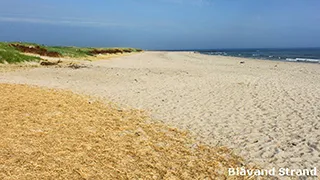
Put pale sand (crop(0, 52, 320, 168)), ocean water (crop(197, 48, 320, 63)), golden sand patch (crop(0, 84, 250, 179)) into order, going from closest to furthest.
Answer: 1. golden sand patch (crop(0, 84, 250, 179))
2. pale sand (crop(0, 52, 320, 168))
3. ocean water (crop(197, 48, 320, 63))

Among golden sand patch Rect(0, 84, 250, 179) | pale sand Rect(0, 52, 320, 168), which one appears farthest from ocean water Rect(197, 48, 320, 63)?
golden sand patch Rect(0, 84, 250, 179)

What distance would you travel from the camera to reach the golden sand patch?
5023 mm

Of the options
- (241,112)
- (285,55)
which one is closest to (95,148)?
(241,112)

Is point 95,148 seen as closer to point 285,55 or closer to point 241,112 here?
point 241,112

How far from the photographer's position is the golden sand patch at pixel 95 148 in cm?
502

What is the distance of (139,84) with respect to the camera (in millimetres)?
15891

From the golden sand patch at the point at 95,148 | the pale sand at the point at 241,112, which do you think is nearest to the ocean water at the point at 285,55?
the pale sand at the point at 241,112

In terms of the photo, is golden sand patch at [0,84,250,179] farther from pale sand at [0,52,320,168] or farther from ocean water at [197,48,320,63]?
ocean water at [197,48,320,63]

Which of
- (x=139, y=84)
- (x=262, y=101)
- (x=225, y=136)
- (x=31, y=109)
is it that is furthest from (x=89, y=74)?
(x=225, y=136)

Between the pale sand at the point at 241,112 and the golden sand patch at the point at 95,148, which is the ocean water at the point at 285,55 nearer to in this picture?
the pale sand at the point at 241,112

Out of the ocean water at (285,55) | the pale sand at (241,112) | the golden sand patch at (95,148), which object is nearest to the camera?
the golden sand patch at (95,148)

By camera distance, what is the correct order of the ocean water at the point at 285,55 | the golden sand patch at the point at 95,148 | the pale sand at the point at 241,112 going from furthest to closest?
the ocean water at the point at 285,55 < the pale sand at the point at 241,112 < the golden sand patch at the point at 95,148

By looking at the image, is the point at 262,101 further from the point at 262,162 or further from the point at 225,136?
the point at 262,162

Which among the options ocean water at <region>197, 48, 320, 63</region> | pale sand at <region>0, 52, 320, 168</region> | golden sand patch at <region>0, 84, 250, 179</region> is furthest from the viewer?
ocean water at <region>197, 48, 320, 63</region>
